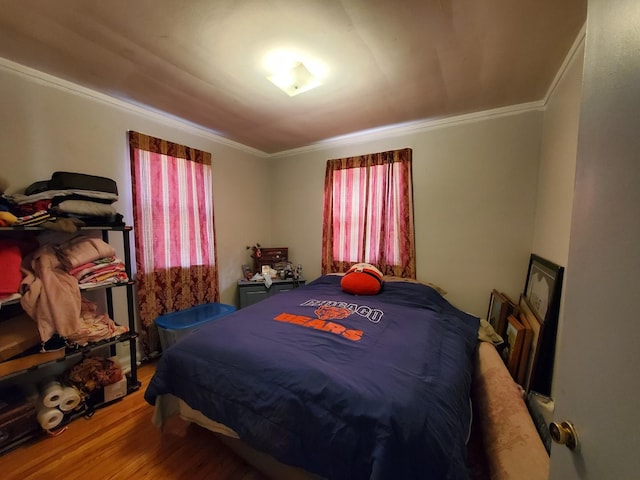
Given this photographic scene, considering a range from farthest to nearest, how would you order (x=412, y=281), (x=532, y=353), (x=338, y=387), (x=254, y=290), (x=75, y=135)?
1. (x=254, y=290)
2. (x=412, y=281)
3. (x=75, y=135)
4. (x=532, y=353)
5. (x=338, y=387)

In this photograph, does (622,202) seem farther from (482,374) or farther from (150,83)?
(150,83)

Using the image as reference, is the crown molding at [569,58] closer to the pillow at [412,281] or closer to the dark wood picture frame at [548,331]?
the dark wood picture frame at [548,331]

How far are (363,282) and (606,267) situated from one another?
6.42 feet

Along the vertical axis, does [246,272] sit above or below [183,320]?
above

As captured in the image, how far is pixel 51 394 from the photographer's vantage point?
161 cm

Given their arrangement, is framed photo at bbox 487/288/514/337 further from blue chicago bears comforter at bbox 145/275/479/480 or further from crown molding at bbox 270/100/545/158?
crown molding at bbox 270/100/545/158

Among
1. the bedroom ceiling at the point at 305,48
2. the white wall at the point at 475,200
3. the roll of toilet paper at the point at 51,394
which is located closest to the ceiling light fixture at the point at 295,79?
the bedroom ceiling at the point at 305,48

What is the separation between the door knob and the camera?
1.75ft

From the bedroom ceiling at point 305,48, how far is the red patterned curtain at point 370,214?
0.72 meters

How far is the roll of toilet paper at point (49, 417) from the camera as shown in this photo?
1.55 m

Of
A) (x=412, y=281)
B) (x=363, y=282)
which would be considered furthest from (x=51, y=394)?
(x=412, y=281)

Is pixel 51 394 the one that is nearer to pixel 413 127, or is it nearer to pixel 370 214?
pixel 370 214

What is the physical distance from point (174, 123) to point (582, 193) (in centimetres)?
310

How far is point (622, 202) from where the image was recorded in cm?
44
